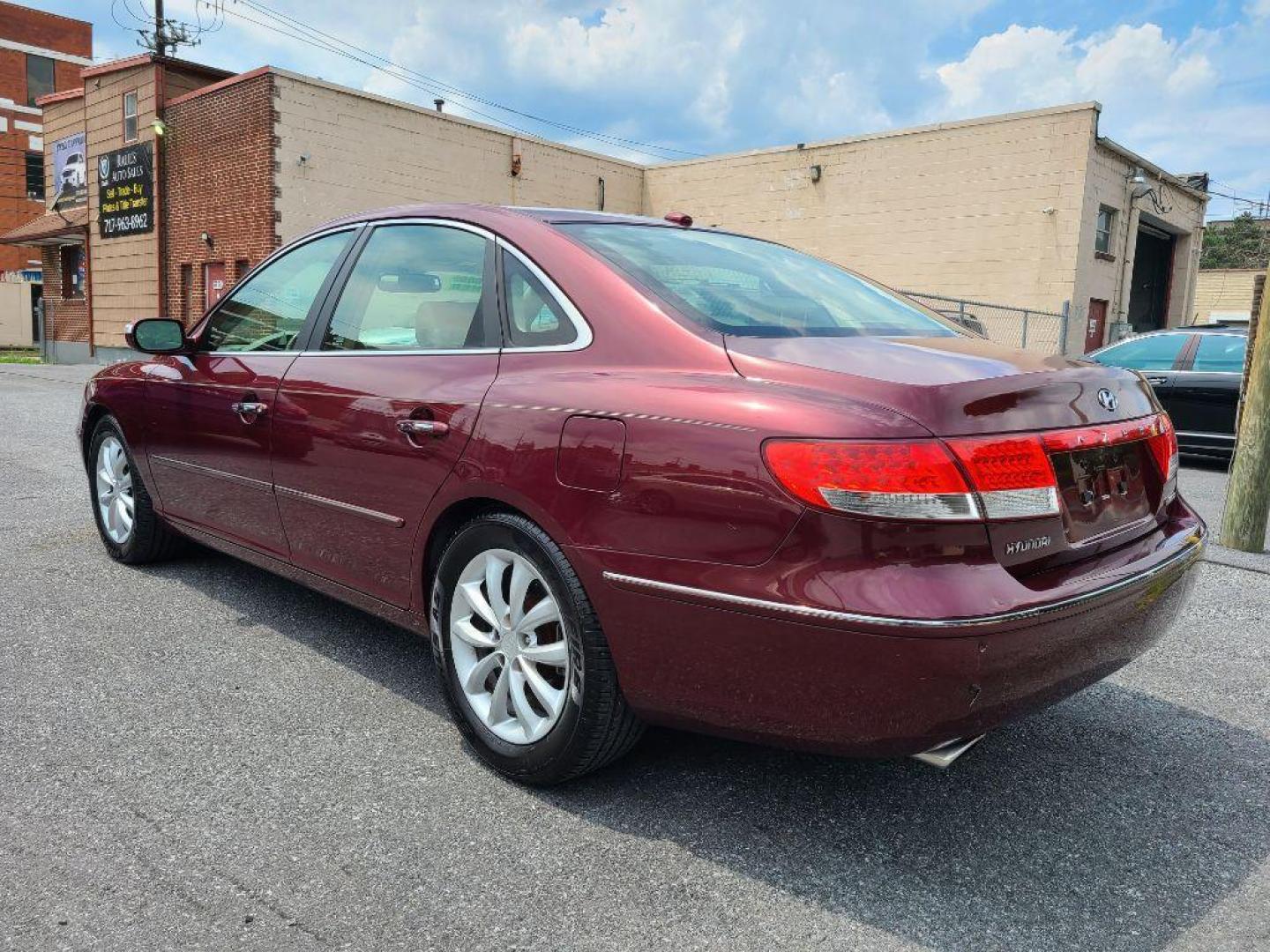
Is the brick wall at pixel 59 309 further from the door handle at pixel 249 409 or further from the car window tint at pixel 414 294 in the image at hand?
the car window tint at pixel 414 294

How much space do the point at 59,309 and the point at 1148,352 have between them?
2749 cm

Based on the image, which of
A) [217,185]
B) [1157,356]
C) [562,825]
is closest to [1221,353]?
[1157,356]

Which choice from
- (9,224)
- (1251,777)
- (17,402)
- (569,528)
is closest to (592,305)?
(569,528)

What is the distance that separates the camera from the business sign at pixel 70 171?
2492 cm

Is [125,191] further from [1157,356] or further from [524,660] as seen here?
[524,660]

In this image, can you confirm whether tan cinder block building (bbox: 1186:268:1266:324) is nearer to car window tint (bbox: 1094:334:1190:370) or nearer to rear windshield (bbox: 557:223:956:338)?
car window tint (bbox: 1094:334:1190:370)

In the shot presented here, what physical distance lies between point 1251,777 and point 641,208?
25201 mm

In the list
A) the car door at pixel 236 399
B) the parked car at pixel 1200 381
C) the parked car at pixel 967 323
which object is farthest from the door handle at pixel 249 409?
the parked car at pixel 1200 381

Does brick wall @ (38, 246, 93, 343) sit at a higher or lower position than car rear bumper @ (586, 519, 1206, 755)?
higher

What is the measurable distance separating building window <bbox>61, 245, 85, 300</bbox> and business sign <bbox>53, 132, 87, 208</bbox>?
1204 mm

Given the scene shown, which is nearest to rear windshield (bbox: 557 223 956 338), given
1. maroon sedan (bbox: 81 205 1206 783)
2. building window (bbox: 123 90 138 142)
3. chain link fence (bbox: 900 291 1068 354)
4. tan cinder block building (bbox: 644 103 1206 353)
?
maroon sedan (bbox: 81 205 1206 783)

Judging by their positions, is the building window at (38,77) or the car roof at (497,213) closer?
the car roof at (497,213)

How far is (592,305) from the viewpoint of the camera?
102 inches

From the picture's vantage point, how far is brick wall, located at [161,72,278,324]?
18953 mm
